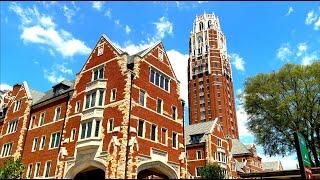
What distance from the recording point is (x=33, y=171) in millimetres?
36250

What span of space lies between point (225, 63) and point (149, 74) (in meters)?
99.1

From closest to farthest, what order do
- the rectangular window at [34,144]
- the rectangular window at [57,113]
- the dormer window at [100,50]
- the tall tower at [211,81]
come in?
the dormer window at [100,50] → the rectangular window at [57,113] → the rectangular window at [34,144] → the tall tower at [211,81]

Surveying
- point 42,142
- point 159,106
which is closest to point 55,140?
point 42,142

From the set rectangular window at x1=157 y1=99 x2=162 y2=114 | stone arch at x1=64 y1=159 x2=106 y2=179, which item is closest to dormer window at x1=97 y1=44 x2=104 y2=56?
rectangular window at x1=157 y1=99 x2=162 y2=114

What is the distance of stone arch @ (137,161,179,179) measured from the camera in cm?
2971

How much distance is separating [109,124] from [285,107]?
2282cm

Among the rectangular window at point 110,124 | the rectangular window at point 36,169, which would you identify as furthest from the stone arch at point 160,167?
the rectangular window at point 36,169

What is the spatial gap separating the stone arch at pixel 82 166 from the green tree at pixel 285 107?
2370 cm

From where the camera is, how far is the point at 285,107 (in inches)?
1500

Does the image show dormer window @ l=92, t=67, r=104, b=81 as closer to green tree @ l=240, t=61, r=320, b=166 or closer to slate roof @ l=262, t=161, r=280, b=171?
green tree @ l=240, t=61, r=320, b=166

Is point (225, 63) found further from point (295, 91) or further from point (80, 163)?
point (80, 163)

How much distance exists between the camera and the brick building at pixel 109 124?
1154 inches

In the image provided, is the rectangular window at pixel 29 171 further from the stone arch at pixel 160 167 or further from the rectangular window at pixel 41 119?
the stone arch at pixel 160 167

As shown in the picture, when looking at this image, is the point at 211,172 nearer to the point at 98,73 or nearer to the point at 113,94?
the point at 113,94
